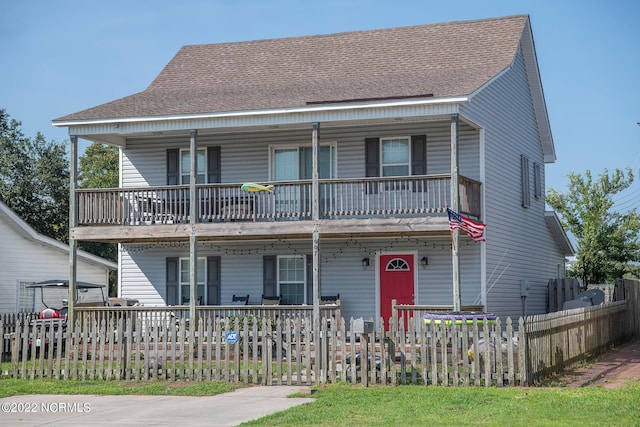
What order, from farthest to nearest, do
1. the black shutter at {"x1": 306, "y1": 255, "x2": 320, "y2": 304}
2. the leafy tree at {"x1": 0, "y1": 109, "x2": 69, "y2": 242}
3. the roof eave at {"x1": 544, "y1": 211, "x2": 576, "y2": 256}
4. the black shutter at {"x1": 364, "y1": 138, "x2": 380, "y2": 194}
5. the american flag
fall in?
1. the leafy tree at {"x1": 0, "y1": 109, "x2": 69, "y2": 242}
2. the roof eave at {"x1": 544, "y1": 211, "x2": 576, "y2": 256}
3. the black shutter at {"x1": 306, "y1": 255, "x2": 320, "y2": 304}
4. the black shutter at {"x1": 364, "y1": 138, "x2": 380, "y2": 194}
5. the american flag

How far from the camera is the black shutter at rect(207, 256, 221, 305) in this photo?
2744 cm

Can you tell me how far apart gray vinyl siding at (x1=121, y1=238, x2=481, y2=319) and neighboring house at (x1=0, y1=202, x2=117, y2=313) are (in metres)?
5.34

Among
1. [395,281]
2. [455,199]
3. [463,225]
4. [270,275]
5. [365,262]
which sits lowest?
[395,281]

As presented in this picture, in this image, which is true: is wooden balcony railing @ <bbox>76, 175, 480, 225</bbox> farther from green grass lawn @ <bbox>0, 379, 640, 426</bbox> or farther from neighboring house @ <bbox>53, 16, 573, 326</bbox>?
green grass lawn @ <bbox>0, 379, 640, 426</bbox>

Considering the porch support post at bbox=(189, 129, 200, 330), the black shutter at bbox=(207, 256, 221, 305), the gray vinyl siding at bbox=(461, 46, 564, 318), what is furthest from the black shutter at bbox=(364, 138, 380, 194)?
the black shutter at bbox=(207, 256, 221, 305)

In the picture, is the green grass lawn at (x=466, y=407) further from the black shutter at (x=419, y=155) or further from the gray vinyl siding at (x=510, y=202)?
the black shutter at (x=419, y=155)

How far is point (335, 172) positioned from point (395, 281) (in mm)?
3469

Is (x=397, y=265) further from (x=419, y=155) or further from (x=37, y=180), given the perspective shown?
(x=37, y=180)

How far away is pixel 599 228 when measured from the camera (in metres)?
38.8

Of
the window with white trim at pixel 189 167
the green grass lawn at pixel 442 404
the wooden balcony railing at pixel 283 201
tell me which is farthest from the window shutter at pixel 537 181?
the green grass lawn at pixel 442 404

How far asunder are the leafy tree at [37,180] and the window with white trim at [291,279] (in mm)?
21251

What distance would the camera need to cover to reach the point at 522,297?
28.4 metres

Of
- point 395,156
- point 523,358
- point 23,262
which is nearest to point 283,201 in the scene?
point 395,156

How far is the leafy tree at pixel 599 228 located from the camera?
1526 inches
